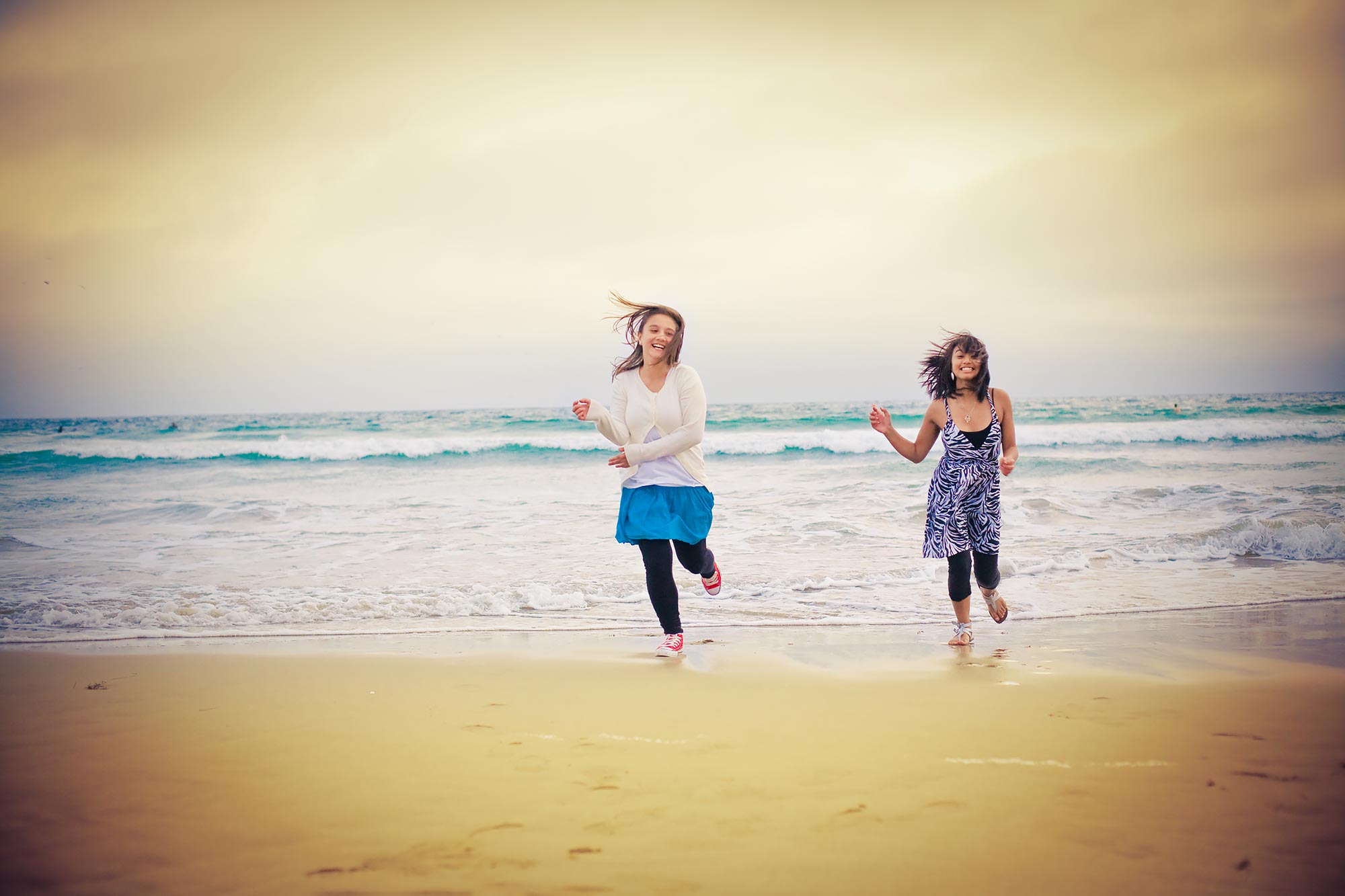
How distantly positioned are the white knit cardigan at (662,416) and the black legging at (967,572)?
1.74m

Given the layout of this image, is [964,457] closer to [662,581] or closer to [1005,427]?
[1005,427]

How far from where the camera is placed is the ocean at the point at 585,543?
19.6 ft

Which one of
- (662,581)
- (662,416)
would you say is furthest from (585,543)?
(662,416)

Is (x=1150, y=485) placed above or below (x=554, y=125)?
below

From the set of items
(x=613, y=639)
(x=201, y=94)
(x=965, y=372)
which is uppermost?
(x=201, y=94)

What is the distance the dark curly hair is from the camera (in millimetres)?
4672

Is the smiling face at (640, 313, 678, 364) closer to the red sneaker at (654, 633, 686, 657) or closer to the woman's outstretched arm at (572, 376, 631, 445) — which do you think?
the woman's outstretched arm at (572, 376, 631, 445)

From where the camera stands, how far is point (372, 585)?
6945 mm

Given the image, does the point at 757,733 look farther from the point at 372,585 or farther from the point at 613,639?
the point at 372,585

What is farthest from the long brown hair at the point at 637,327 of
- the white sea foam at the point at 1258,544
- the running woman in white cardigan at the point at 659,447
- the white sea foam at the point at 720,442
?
the white sea foam at the point at 720,442

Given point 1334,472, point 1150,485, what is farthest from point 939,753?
point 1334,472

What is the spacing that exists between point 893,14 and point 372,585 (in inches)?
479

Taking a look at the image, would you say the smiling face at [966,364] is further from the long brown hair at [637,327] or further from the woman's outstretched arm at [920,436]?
the long brown hair at [637,327]

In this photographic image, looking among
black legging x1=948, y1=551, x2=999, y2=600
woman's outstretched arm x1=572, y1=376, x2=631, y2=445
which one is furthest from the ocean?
woman's outstretched arm x1=572, y1=376, x2=631, y2=445
